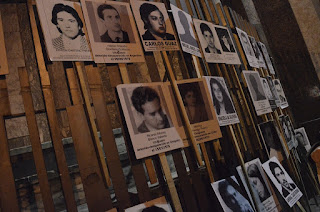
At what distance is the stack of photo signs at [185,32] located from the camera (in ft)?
6.51

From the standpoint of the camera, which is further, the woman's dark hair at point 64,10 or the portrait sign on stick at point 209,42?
the portrait sign on stick at point 209,42

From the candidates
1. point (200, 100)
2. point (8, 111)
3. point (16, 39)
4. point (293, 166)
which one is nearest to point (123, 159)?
point (200, 100)

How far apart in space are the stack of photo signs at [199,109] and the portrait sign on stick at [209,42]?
1.17 ft

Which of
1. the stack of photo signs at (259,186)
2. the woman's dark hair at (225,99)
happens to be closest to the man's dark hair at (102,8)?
the woman's dark hair at (225,99)

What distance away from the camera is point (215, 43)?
2.32 meters

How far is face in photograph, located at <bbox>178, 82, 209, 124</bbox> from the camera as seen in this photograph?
5.93 feet

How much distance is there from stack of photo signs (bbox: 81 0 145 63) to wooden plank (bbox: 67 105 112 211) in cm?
36

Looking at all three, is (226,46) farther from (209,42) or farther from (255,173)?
(255,173)

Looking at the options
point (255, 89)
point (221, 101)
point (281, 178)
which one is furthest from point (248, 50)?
point (281, 178)

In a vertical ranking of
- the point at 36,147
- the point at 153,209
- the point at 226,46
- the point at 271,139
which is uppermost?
the point at 226,46

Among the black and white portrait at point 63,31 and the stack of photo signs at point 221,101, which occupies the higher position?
the black and white portrait at point 63,31

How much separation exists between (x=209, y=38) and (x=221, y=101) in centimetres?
60

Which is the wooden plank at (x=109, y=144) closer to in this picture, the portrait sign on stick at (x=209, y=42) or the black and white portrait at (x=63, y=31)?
the black and white portrait at (x=63, y=31)

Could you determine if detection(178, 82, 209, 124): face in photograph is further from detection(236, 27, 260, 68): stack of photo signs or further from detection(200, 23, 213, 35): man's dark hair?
detection(236, 27, 260, 68): stack of photo signs
